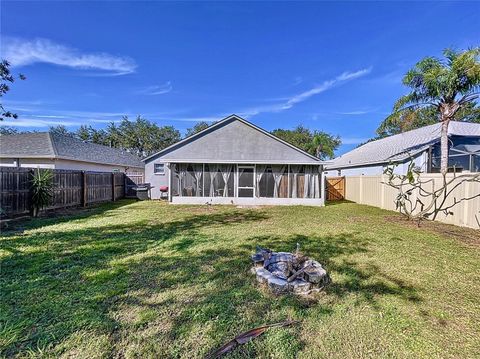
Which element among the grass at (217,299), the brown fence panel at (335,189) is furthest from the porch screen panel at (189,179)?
the brown fence panel at (335,189)

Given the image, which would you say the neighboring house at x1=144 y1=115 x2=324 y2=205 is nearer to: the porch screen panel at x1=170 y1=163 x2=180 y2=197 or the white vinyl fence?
the porch screen panel at x1=170 y1=163 x2=180 y2=197

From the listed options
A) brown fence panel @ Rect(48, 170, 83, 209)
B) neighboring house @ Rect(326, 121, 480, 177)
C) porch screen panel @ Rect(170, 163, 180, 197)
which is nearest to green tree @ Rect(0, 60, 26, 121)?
brown fence panel @ Rect(48, 170, 83, 209)

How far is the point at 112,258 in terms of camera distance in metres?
4.71

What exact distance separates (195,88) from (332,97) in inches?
477

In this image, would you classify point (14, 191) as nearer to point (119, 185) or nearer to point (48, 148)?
point (119, 185)

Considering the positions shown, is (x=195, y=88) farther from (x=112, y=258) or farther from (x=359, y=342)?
(x=359, y=342)

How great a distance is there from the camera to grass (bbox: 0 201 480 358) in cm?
238

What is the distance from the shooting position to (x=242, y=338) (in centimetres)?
246

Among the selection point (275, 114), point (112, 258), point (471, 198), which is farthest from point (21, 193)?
point (275, 114)

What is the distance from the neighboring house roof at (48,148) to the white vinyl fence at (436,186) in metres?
18.7

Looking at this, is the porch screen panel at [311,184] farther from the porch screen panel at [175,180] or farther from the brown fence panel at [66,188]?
the brown fence panel at [66,188]

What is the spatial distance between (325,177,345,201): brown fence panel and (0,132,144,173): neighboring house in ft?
57.4

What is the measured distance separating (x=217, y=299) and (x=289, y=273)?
4.04 ft

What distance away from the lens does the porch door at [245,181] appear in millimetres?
13922
